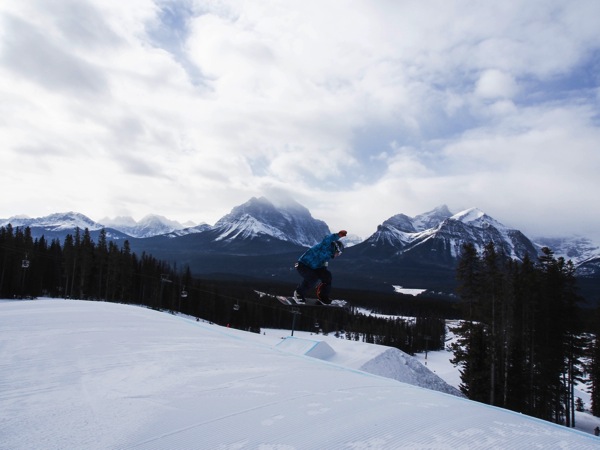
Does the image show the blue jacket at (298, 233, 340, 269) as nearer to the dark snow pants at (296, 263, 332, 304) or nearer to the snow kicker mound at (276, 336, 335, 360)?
the dark snow pants at (296, 263, 332, 304)

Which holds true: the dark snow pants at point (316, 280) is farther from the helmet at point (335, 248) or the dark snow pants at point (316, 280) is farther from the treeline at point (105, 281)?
the treeline at point (105, 281)

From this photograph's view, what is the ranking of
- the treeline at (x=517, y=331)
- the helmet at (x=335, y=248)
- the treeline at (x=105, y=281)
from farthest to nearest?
1. the treeline at (x=105, y=281)
2. the treeline at (x=517, y=331)
3. the helmet at (x=335, y=248)

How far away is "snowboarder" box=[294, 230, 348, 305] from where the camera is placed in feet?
33.3

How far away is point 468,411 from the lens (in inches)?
201

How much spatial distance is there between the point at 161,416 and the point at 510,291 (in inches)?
1127

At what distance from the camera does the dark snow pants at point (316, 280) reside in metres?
10.4

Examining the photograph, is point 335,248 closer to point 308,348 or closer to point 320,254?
point 320,254

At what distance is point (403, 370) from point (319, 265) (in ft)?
76.4

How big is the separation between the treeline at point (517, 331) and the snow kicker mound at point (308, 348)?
9.51 metres

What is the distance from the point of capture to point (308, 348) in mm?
26094

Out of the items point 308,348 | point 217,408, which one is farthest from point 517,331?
point 217,408

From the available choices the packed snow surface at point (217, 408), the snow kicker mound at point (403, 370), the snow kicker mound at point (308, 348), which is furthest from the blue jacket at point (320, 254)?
the snow kicker mound at point (403, 370)

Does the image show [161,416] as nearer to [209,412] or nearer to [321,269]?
[209,412]

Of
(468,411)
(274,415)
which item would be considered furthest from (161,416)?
(468,411)
